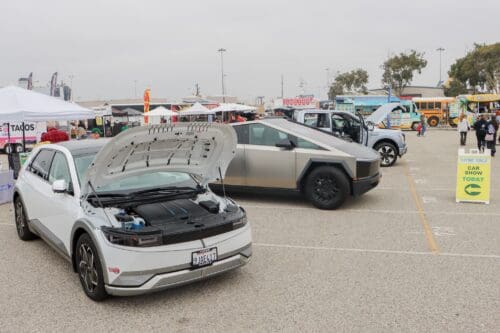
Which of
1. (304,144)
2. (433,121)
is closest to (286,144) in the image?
(304,144)

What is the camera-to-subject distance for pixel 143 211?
4.69 m

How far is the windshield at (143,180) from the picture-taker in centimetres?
502

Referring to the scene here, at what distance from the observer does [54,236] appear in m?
5.19

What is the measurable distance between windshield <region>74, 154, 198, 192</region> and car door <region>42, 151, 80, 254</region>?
14 cm

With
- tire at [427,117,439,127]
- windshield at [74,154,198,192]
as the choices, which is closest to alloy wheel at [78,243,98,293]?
windshield at [74,154,198,192]

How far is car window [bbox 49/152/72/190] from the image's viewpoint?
5152 millimetres

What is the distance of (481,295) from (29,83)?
3798cm

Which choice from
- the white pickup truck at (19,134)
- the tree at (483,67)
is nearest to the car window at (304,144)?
the white pickup truck at (19,134)

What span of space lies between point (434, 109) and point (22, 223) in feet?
132

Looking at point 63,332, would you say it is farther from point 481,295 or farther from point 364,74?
point 364,74

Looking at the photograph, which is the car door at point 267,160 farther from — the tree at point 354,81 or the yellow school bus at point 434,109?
the tree at point 354,81

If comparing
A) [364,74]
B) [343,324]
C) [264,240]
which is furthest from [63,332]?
[364,74]

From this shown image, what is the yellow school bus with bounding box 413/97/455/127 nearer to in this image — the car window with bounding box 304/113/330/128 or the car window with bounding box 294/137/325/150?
the car window with bounding box 304/113/330/128

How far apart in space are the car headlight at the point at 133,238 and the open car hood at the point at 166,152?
681 millimetres
